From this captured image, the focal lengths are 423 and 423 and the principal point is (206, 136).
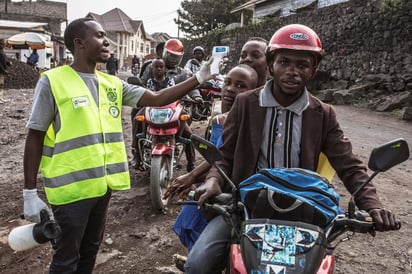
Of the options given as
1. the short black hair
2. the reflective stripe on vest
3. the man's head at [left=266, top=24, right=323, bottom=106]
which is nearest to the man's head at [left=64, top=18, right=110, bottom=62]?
the short black hair

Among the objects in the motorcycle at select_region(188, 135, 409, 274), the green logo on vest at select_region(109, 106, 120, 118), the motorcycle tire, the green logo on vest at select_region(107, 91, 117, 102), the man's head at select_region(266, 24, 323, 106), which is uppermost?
the man's head at select_region(266, 24, 323, 106)

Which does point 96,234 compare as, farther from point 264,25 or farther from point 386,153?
point 264,25

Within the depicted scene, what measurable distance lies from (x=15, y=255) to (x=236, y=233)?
2748mm

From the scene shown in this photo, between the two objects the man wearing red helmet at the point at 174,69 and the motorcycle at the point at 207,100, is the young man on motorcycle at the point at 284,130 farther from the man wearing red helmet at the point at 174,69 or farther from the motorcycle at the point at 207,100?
the motorcycle at the point at 207,100

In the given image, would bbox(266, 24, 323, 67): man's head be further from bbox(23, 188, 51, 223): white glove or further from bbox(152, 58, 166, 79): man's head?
bbox(152, 58, 166, 79): man's head

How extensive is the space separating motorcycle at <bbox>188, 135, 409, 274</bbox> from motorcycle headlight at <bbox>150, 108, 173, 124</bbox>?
319 cm

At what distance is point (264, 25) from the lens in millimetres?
21078

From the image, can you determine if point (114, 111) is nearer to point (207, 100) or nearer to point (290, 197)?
point (290, 197)

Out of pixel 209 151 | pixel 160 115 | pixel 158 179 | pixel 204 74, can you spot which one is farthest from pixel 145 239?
pixel 209 151

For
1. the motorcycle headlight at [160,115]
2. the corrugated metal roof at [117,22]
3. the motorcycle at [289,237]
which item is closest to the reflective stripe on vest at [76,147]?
the motorcycle at [289,237]

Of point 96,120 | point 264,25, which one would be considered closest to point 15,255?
point 96,120

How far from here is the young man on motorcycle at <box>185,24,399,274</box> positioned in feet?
7.06

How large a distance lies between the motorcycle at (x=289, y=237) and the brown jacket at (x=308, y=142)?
0.38 metres

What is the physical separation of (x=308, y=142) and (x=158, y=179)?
251cm
